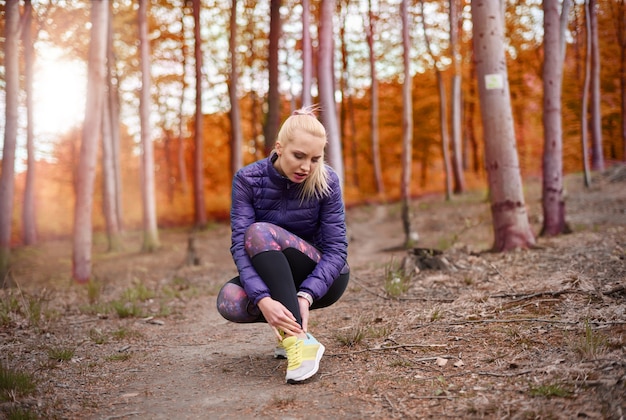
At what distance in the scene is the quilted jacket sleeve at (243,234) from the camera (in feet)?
10.1

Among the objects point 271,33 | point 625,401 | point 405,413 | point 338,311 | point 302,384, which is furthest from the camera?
point 271,33

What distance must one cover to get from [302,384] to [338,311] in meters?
1.99

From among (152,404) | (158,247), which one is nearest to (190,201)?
(158,247)

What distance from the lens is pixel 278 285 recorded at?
3.04 m

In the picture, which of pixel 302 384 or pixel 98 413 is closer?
pixel 98 413

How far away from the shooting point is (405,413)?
248 centimetres

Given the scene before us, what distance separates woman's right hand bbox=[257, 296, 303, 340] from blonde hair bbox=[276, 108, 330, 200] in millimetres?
737

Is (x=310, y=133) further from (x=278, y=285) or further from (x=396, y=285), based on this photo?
(x=396, y=285)

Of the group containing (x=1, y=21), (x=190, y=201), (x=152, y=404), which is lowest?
(x=152, y=404)

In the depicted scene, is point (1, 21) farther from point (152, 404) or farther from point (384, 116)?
point (384, 116)

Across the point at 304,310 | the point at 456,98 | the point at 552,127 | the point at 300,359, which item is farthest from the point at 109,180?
the point at 300,359

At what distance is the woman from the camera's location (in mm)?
3027

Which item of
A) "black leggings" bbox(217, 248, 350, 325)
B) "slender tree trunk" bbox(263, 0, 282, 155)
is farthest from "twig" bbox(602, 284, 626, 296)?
"slender tree trunk" bbox(263, 0, 282, 155)

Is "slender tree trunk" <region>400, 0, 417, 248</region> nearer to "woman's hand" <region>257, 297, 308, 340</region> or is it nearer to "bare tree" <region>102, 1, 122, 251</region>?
"bare tree" <region>102, 1, 122, 251</region>
